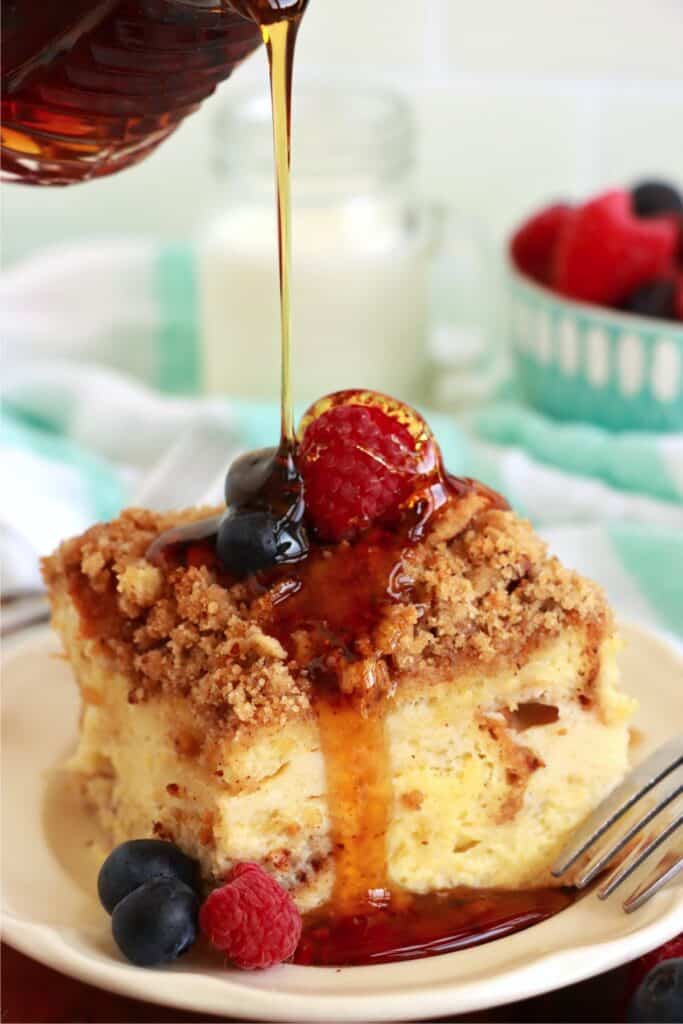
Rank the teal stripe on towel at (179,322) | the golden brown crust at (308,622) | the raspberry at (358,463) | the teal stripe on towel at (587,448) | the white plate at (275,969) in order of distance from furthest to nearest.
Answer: the teal stripe on towel at (179,322) → the teal stripe on towel at (587,448) → the raspberry at (358,463) → the golden brown crust at (308,622) → the white plate at (275,969)

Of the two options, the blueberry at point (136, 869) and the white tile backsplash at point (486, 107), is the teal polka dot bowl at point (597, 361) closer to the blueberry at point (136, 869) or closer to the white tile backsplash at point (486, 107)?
the white tile backsplash at point (486, 107)

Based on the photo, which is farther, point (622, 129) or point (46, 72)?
point (622, 129)

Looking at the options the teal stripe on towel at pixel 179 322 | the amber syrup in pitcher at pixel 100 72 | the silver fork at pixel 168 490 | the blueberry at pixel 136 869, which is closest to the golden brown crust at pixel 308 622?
the blueberry at pixel 136 869

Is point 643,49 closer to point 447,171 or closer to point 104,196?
point 447,171

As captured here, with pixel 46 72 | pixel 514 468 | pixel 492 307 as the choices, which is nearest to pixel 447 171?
pixel 492 307

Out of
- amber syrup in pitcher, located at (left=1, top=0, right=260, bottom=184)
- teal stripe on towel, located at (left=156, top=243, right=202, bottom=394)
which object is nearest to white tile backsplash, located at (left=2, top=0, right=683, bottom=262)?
teal stripe on towel, located at (left=156, top=243, right=202, bottom=394)

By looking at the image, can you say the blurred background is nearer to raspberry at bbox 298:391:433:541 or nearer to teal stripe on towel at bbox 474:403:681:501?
teal stripe on towel at bbox 474:403:681:501

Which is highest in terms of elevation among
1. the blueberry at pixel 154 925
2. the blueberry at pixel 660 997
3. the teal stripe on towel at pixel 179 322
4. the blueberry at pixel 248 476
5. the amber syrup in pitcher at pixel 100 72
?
the amber syrup in pitcher at pixel 100 72
